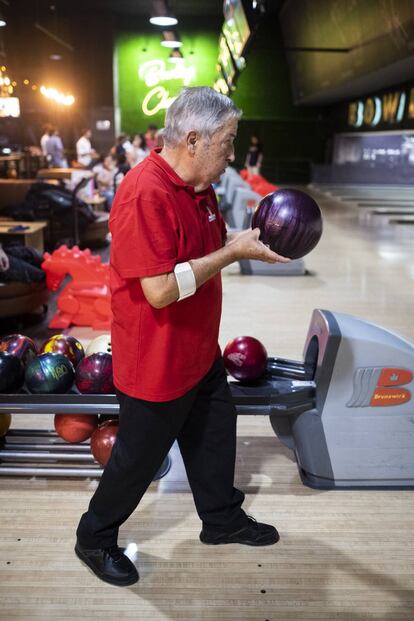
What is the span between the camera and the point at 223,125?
1626mm

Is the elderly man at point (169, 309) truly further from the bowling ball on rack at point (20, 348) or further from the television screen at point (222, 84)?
the television screen at point (222, 84)

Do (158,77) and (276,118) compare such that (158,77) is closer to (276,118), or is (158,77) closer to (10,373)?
(276,118)

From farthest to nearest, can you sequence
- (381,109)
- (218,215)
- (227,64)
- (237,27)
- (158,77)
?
1. (158,77)
2. (227,64)
3. (381,109)
4. (237,27)
5. (218,215)

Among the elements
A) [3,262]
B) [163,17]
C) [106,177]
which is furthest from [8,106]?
[3,262]

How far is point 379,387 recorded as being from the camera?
246 cm

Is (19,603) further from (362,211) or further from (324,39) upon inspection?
(324,39)

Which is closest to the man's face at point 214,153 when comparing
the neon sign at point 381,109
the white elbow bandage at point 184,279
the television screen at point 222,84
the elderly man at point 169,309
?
the elderly man at point 169,309

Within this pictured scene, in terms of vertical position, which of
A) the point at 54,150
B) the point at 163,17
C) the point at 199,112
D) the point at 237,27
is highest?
the point at 163,17

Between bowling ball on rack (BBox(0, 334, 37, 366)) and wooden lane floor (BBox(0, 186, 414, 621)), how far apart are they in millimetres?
506

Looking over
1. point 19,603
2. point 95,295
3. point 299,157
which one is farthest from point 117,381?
point 299,157

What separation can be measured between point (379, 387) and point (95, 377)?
1.13 meters

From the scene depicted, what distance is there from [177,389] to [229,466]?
450 millimetres

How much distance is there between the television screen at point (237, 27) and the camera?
9.26 m

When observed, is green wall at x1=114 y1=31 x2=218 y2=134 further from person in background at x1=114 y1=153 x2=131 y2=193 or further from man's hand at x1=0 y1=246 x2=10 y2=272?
man's hand at x1=0 y1=246 x2=10 y2=272
